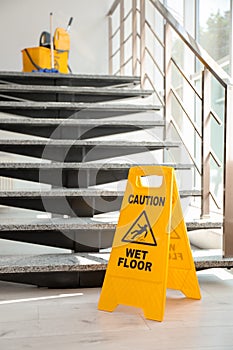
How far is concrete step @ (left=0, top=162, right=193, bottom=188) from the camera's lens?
106 inches

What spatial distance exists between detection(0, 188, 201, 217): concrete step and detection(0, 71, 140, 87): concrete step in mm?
1358

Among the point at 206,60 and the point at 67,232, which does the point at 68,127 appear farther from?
the point at 206,60

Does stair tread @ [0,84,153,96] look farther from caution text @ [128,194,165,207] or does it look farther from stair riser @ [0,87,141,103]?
caution text @ [128,194,165,207]

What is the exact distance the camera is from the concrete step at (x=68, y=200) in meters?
2.53

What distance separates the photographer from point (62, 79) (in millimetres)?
3811

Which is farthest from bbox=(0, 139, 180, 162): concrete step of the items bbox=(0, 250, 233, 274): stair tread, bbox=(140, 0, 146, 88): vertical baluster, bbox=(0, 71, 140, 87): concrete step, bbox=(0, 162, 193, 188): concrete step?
bbox=(140, 0, 146, 88): vertical baluster

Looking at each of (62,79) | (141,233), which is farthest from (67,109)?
(141,233)

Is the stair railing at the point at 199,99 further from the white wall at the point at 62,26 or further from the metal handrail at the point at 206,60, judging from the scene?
the white wall at the point at 62,26

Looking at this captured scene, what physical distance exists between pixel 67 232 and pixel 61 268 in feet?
0.87

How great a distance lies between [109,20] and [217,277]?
410 centimetres

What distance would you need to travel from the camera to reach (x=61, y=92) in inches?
138

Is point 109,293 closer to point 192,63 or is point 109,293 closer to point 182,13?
point 192,63

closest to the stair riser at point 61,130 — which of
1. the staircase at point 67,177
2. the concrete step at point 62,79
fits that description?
the staircase at point 67,177

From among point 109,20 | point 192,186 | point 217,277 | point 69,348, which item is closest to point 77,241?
point 217,277
